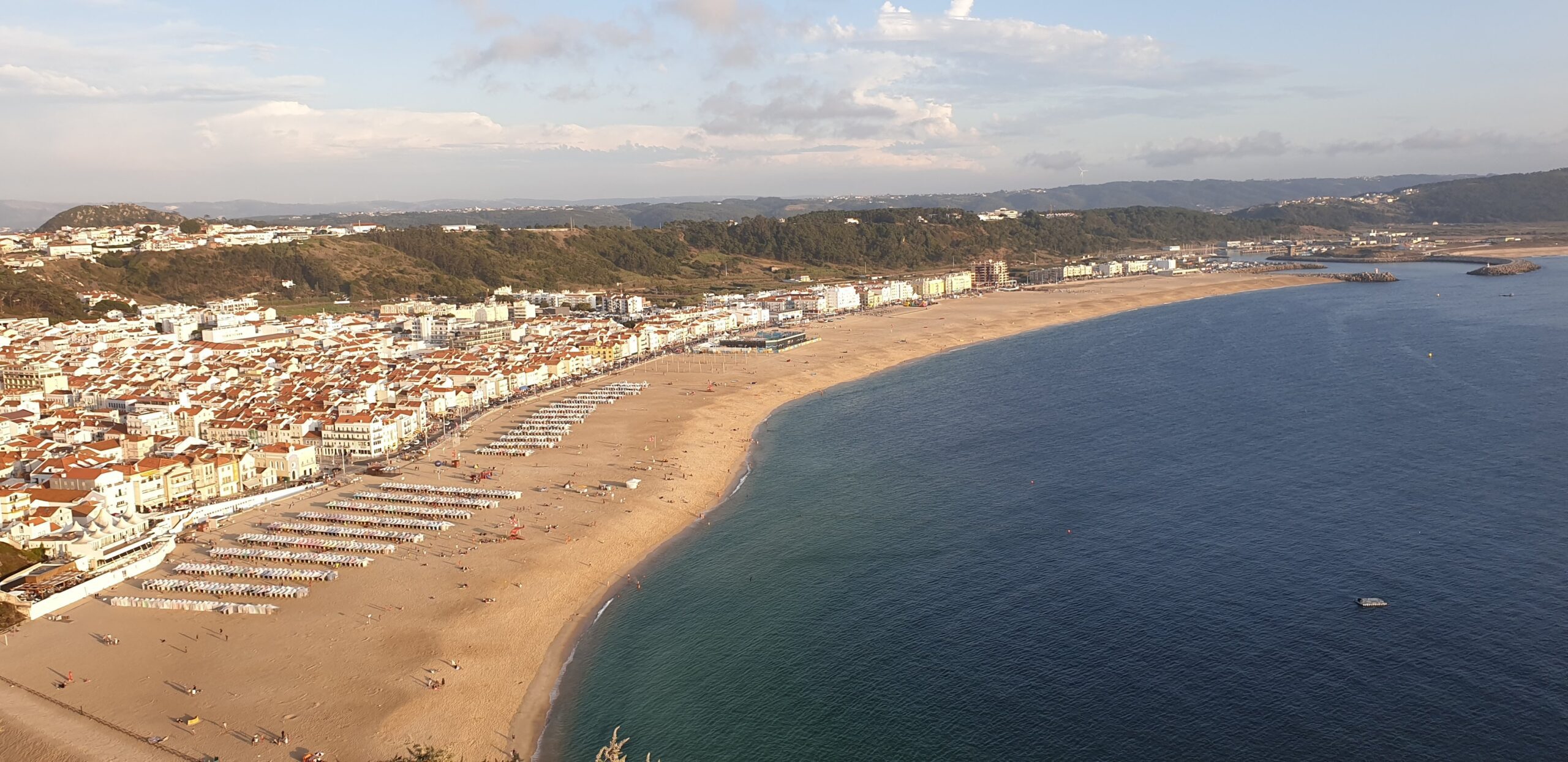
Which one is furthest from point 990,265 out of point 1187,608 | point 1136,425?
point 1187,608

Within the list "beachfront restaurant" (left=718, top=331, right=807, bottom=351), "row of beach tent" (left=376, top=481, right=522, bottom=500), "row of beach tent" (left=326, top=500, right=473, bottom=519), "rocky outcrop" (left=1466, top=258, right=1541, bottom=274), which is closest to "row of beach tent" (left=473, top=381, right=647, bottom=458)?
"row of beach tent" (left=376, top=481, right=522, bottom=500)

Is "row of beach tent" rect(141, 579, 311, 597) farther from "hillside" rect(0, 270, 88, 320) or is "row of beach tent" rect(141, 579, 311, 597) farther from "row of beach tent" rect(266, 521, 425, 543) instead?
"hillside" rect(0, 270, 88, 320)

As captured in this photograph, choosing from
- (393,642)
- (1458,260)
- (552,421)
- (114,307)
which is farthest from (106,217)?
(1458,260)

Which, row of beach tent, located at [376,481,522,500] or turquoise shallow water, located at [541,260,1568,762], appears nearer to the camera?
turquoise shallow water, located at [541,260,1568,762]

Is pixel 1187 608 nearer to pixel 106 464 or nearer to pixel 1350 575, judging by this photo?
pixel 1350 575

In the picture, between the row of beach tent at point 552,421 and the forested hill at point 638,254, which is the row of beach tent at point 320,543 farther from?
the forested hill at point 638,254
